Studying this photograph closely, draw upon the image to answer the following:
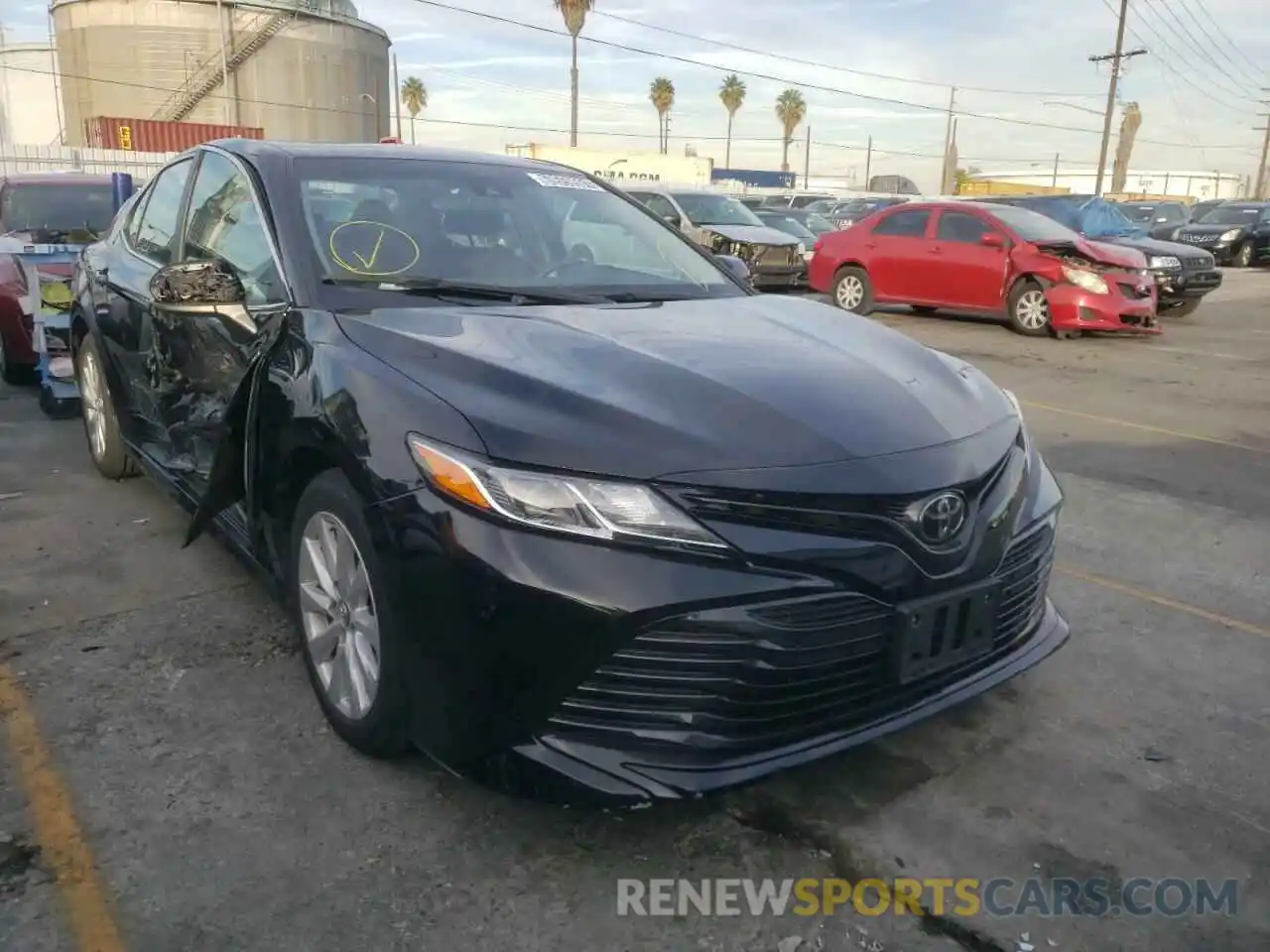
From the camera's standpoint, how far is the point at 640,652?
6.86 ft

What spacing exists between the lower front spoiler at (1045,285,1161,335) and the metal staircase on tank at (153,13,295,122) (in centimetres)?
4093

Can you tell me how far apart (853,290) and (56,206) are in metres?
9.18

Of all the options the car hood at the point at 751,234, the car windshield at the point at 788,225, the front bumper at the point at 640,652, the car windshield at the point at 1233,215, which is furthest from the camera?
the car windshield at the point at 1233,215

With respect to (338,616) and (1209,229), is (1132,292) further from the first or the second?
(1209,229)

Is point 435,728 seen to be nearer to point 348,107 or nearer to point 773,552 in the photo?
point 773,552

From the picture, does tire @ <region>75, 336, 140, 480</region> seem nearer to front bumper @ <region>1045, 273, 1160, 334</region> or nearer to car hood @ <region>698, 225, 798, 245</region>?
front bumper @ <region>1045, 273, 1160, 334</region>

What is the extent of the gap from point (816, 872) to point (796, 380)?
1.15 metres

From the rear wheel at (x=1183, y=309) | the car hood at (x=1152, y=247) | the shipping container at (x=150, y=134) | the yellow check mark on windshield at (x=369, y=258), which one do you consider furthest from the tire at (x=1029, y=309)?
the shipping container at (x=150, y=134)

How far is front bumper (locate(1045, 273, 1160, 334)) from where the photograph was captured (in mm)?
11211

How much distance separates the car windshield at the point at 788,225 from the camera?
18.2 meters

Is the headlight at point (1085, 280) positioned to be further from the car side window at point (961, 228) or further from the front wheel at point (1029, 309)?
the car side window at point (961, 228)

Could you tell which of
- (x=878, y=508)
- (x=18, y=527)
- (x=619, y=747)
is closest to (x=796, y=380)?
(x=878, y=508)

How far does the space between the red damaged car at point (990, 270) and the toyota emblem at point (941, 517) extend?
9995 mm

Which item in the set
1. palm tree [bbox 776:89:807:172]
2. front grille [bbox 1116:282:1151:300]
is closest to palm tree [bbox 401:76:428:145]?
palm tree [bbox 776:89:807:172]
